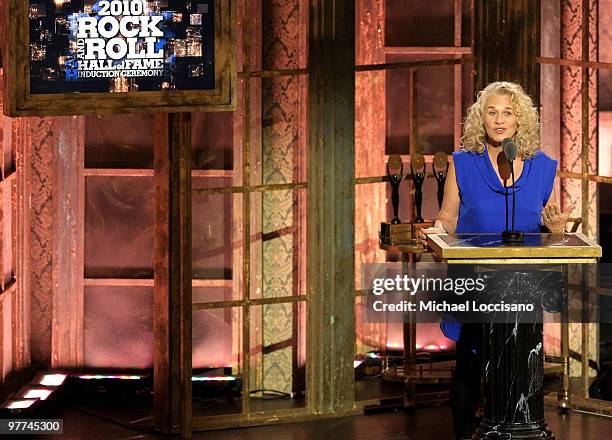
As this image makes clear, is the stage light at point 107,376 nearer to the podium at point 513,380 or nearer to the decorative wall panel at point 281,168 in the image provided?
the decorative wall panel at point 281,168

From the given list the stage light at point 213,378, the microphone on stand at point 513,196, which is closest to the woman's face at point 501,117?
the microphone on stand at point 513,196

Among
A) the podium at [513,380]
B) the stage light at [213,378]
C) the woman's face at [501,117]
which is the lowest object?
the stage light at [213,378]

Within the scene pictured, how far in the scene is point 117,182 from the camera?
22.4 feet

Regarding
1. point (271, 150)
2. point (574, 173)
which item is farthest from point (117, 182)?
point (574, 173)

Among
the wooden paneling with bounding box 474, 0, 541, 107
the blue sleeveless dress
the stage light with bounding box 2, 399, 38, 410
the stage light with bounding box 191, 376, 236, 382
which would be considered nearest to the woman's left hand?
the blue sleeveless dress

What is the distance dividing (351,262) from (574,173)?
1.18 meters

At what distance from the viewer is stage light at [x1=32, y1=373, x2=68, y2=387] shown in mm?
6637

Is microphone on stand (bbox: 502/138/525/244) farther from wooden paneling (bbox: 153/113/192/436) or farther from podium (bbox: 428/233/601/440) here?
wooden paneling (bbox: 153/113/192/436)

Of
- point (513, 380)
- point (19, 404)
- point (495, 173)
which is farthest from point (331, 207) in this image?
point (513, 380)

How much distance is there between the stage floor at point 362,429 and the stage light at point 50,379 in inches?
8.6

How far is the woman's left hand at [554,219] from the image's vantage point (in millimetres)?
4520

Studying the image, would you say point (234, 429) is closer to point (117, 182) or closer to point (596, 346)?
point (117, 182)

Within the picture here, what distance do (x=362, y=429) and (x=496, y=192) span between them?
185 cm

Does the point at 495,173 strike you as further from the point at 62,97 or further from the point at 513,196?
the point at 62,97
